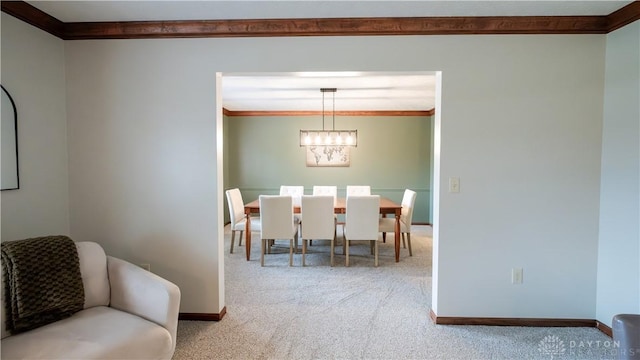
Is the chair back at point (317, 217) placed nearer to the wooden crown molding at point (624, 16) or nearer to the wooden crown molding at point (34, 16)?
the wooden crown molding at point (34, 16)

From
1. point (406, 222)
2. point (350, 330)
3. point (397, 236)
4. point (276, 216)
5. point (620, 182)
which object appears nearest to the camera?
point (620, 182)

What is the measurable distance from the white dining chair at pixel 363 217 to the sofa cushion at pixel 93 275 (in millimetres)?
2604

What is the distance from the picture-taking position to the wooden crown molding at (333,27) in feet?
8.34

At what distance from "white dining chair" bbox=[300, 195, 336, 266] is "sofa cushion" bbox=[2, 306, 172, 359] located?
2391 millimetres

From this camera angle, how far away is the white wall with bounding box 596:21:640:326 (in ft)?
7.84

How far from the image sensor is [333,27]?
102 inches

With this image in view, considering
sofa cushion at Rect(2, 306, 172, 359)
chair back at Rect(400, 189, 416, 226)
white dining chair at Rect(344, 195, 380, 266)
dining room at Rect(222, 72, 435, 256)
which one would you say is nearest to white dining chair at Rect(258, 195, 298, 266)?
white dining chair at Rect(344, 195, 380, 266)

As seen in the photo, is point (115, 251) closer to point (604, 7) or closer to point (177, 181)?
point (177, 181)

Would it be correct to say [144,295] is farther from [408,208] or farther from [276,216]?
[408,208]

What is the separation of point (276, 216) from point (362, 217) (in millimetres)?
1028

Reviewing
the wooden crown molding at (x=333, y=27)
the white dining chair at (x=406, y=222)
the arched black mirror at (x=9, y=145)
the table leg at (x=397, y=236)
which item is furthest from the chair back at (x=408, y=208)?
the arched black mirror at (x=9, y=145)

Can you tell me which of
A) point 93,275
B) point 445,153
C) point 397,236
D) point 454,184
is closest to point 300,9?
point 445,153

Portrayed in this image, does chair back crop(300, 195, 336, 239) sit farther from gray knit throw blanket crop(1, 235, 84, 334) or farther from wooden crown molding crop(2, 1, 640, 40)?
gray knit throw blanket crop(1, 235, 84, 334)

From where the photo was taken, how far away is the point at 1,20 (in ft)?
7.23
